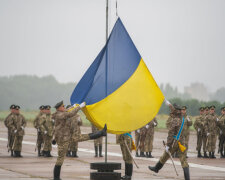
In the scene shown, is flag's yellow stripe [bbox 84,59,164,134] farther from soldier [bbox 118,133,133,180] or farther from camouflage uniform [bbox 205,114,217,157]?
camouflage uniform [bbox 205,114,217,157]

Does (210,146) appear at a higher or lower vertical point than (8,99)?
lower

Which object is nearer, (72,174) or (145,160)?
(72,174)

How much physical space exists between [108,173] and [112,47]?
8.97 ft

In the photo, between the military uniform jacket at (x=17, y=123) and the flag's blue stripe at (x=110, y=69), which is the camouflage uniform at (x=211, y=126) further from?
the flag's blue stripe at (x=110, y=69)

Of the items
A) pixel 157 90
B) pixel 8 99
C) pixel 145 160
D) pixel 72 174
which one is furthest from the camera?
pixel 8 99

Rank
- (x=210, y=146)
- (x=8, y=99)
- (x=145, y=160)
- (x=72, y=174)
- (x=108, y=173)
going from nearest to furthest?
1. (x=108, y=173)
2. (x=72, y=174)
3. (x=145, y=160)
4. (x=210, y=146)
5. (x=8, y=99)

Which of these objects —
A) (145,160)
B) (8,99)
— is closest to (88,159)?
(145,160)

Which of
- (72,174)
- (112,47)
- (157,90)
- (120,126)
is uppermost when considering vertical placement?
(112,47)

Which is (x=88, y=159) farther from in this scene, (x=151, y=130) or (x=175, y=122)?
(x=175, y=122)

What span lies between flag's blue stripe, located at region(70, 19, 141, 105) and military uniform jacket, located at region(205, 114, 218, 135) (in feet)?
31.4

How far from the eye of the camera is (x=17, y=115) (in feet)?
69.8

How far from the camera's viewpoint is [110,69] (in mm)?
13156

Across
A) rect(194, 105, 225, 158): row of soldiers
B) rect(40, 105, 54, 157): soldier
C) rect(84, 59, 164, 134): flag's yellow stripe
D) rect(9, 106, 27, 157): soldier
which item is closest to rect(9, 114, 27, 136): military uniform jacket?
rect(9, 106, 27, 157): soldier

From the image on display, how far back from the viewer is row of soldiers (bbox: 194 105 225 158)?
72.8ft
